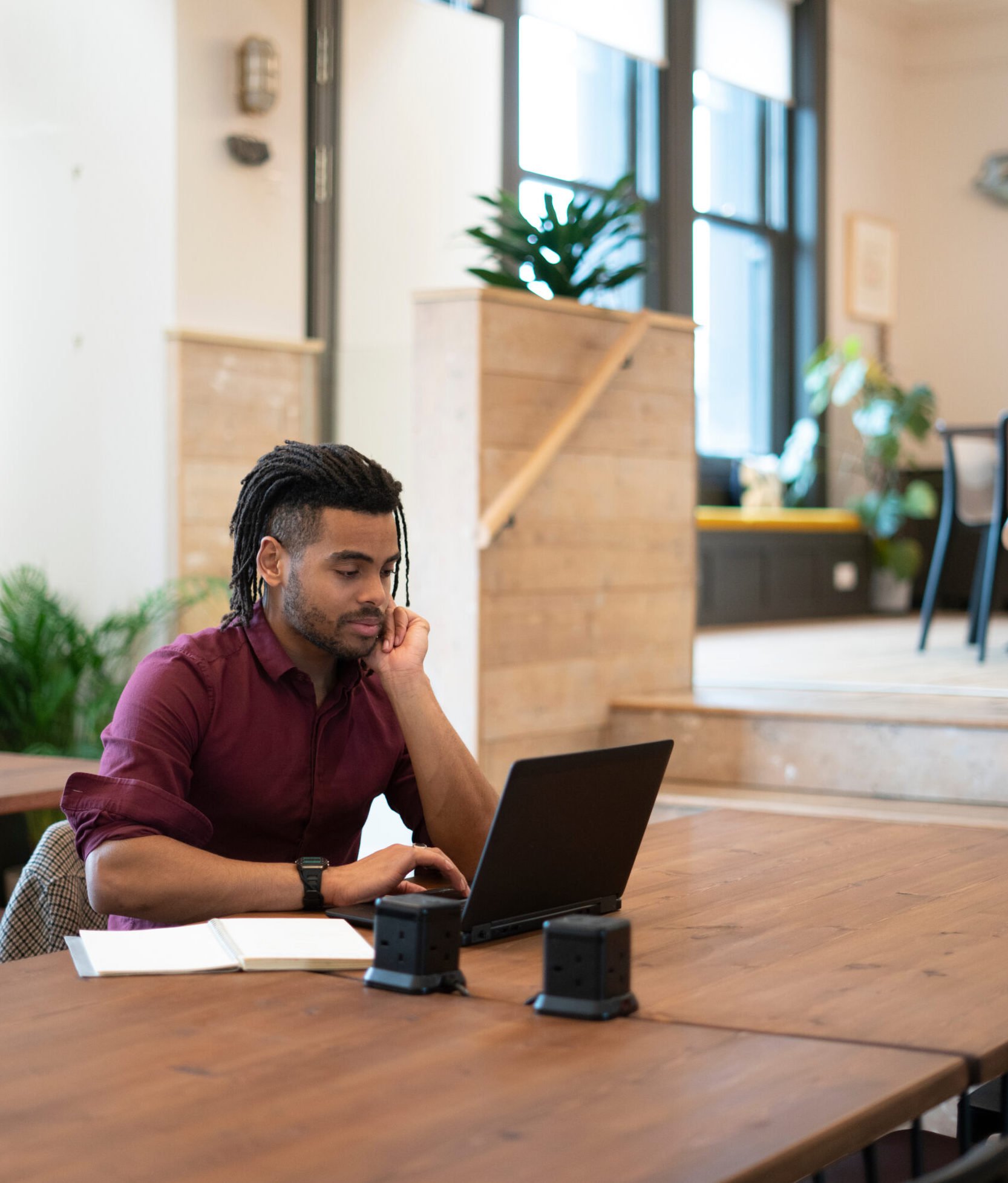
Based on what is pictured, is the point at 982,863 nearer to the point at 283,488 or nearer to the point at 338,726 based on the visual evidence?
the point at 338,726

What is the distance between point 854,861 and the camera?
1939 mm

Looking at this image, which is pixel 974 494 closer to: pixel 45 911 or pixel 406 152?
pixel 406 152

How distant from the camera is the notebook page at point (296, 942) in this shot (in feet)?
4.66

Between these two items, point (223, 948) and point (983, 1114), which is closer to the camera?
point (223, 948)

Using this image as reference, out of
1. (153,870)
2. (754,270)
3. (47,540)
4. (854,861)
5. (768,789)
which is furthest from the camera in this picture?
(754,270)

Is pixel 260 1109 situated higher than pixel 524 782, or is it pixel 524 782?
pixel 524 782

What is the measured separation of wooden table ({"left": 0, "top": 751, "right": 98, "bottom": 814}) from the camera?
2537 mm

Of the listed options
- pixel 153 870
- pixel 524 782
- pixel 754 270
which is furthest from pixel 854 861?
pixel 754 270

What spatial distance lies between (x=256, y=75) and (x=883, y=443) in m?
4.56

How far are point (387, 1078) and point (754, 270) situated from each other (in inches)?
327

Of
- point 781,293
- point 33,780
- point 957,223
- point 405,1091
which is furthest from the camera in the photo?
point 957,223

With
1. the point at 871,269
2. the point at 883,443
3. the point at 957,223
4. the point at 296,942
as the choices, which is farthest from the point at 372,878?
the point at 957,223

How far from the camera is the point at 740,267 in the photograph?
8859 millimetres

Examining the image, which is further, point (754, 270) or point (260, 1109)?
point (754, 270)
